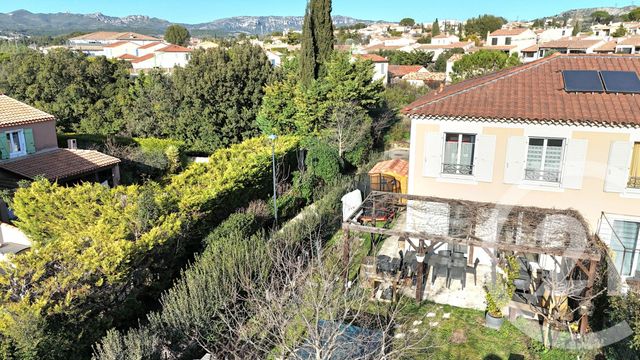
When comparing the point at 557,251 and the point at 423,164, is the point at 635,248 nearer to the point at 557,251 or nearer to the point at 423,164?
the point at 557,251

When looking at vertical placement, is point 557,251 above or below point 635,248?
above

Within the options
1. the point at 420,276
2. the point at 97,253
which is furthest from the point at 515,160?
the point at 97,253

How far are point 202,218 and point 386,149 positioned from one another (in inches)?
963

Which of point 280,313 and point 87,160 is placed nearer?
point 280,313

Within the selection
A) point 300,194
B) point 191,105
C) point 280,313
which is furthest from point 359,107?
point 280,313

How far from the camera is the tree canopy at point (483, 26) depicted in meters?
157

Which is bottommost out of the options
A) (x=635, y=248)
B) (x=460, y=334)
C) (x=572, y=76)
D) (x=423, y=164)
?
(x=460, y=334)

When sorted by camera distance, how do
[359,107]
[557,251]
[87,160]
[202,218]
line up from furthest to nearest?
[359,107]
[87,160]
[202,218]
[557,251]

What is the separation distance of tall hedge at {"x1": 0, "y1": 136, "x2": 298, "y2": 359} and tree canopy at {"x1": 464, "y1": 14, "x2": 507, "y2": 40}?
158526 mm

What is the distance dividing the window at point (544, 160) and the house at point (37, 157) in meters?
23.2

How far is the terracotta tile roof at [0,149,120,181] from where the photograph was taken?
2472 cm

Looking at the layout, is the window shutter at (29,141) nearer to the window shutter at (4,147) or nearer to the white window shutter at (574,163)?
the window shutter at (4,147)

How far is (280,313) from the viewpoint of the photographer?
9.35 m

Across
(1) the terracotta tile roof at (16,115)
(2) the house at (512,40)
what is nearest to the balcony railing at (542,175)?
(1) the terracotta tile roof at (16,115)
